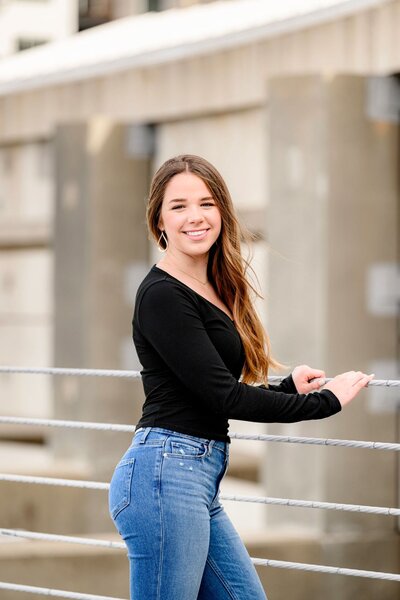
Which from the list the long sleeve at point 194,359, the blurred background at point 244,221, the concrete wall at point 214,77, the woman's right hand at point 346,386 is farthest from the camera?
the concrete wall at point 214,77

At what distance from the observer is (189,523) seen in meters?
3.25

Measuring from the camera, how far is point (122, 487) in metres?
3.25

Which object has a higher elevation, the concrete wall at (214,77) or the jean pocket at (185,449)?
the concrete wall at (214,77)

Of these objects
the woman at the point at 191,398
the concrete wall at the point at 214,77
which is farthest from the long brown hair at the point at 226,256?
the concrete wall at the point at 214,77

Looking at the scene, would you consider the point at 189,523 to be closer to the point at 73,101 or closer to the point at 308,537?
the point at 308,537

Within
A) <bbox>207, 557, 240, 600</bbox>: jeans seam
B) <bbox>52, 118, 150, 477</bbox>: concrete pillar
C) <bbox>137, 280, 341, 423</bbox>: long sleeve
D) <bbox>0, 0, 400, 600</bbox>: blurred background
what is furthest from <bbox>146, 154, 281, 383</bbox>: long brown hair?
<bbox>52, 118, 150, 477</bbox>: concrete pillar

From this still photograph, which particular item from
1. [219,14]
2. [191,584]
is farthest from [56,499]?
[191,584]

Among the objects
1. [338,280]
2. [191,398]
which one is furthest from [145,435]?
[338,280]

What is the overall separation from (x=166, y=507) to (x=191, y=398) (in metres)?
0.27

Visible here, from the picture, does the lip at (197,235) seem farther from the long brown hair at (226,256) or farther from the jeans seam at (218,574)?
the jeans seam at (218,574)

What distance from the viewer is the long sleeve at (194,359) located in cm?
320

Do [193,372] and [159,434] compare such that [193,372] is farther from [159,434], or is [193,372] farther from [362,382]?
[362,382]

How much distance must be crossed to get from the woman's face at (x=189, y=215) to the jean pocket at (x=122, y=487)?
55cm

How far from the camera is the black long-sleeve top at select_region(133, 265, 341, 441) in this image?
3203 mm
